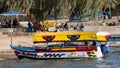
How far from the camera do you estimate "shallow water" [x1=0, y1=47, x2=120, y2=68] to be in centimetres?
3297

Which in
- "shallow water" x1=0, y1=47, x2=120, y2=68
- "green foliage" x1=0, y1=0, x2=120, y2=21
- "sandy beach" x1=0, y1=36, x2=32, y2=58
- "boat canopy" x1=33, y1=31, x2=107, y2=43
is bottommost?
"shallow water" x1=0, y1=47, x2=120, y2=68

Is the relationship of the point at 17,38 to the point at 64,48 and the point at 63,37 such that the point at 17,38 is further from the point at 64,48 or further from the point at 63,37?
the point at 64,48

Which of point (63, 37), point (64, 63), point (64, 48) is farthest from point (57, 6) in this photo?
point (64, 63)

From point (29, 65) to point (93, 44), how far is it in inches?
230

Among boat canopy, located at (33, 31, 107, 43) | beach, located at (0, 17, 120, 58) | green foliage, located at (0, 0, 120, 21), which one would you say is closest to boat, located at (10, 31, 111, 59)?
boat canopy, located at (33, 31, 107, 43)

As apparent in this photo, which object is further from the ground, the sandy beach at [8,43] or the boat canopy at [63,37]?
the boat canopy at [63,37]

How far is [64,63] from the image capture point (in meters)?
34.7

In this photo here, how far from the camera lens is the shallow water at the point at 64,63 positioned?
33.0 meters

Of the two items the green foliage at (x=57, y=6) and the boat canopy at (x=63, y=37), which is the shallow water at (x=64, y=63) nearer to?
the boat canopy at (x=63, y=37)

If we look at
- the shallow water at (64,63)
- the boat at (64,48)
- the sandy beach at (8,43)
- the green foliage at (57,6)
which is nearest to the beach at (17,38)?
the sandy beach at (8,43)

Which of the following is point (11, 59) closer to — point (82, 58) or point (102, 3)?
point (82, 58)

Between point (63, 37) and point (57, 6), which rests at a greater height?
point (57, 6)

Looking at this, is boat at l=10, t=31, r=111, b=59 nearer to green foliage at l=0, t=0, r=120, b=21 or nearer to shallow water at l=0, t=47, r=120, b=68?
shallow water at l=0, t=47, r=120, b=68

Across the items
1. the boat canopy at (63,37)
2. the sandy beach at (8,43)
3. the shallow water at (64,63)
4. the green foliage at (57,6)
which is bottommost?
the shallow water at (64,63)
